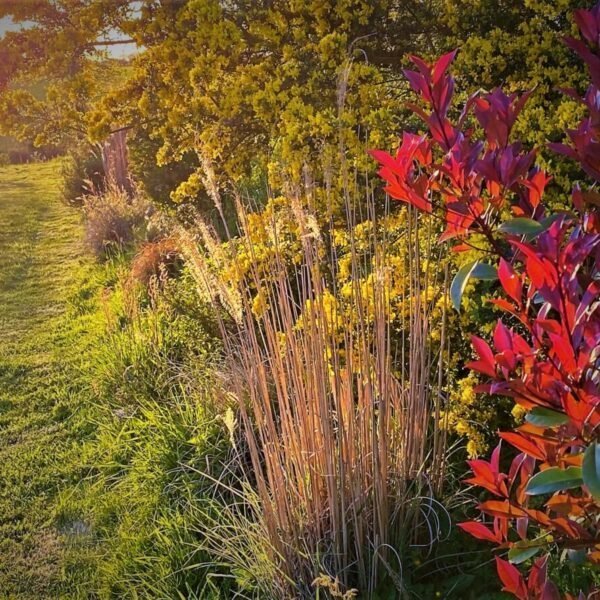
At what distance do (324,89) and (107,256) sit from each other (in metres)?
4.15

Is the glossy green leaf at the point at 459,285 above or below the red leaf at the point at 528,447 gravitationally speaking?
above

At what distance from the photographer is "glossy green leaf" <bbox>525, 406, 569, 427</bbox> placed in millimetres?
1128

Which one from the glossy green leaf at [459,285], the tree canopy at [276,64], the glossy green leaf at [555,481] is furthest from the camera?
Result: the tree canopy at [276,64]

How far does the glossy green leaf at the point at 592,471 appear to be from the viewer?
955 mm

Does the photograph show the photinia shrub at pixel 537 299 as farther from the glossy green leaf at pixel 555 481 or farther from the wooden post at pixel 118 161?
the wooden post at pixel 118 161

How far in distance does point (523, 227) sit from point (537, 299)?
8.1 inches

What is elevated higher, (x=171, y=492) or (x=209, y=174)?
(x=209, y=174)

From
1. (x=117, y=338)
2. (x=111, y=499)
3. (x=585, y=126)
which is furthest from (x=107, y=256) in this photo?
(x=585, y=126)

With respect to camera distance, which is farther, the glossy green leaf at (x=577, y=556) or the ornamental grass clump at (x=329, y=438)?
the ornamental grass clump at (x=329, y=438)

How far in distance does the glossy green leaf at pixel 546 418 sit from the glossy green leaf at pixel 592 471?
0.13m

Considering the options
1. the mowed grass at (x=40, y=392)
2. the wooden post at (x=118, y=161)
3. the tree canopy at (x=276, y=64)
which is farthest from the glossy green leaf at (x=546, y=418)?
the wooden post at (x=118, y=161)

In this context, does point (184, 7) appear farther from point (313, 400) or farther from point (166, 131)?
point (313, 400)

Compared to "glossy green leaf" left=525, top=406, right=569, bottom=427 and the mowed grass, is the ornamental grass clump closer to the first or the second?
"glossy green leaf" left=525, top=406, right=569, bottom=427

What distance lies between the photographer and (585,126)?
49.0 inches
